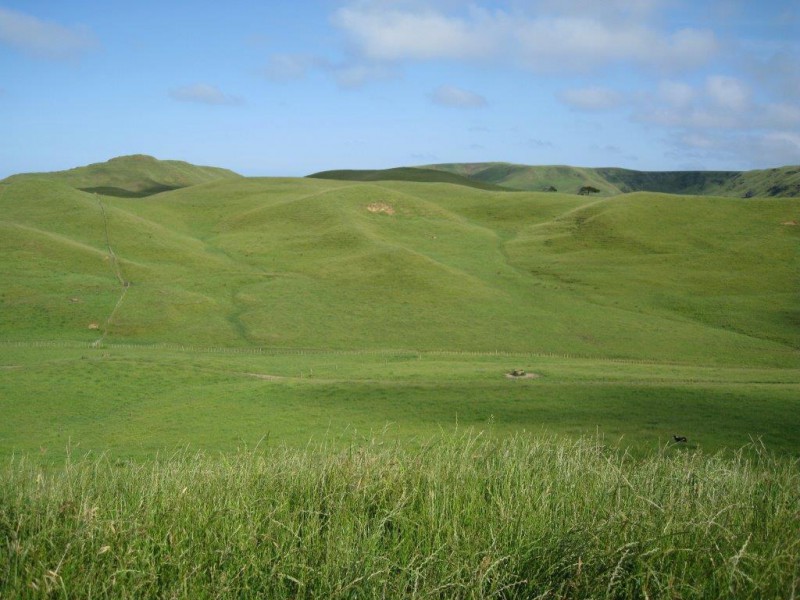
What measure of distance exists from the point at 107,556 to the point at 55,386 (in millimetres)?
30433

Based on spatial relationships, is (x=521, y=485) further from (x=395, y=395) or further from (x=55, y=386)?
(x=55, y=386)

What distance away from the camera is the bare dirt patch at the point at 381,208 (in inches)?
4161

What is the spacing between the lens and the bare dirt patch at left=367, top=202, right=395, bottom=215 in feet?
347

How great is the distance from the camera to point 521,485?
9.24 m

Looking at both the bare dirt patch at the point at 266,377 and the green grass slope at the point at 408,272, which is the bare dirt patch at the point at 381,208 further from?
the bare dirt patch at the point at 266,377

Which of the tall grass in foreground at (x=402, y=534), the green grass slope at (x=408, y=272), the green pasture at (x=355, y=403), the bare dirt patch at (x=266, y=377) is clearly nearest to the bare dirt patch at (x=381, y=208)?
the green grass slope at (x=408, y=272)

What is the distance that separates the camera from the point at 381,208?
106938 millimetres

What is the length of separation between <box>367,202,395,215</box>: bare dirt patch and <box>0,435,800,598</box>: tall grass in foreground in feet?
318

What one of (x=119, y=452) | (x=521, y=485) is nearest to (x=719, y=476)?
(x=521, y=485)

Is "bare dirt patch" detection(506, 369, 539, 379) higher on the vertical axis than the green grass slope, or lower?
lower

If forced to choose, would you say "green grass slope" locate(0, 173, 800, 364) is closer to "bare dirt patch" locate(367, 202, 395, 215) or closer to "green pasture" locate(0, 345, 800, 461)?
"bare dirt patch" locate(367, 202, 395, 215)

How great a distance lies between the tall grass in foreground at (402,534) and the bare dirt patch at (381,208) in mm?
96810

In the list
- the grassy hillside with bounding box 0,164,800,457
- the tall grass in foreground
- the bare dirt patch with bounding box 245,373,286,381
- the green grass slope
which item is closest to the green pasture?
the bare dirt patch with bounding box 245,373,286,381

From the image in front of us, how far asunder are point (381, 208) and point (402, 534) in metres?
99.9
